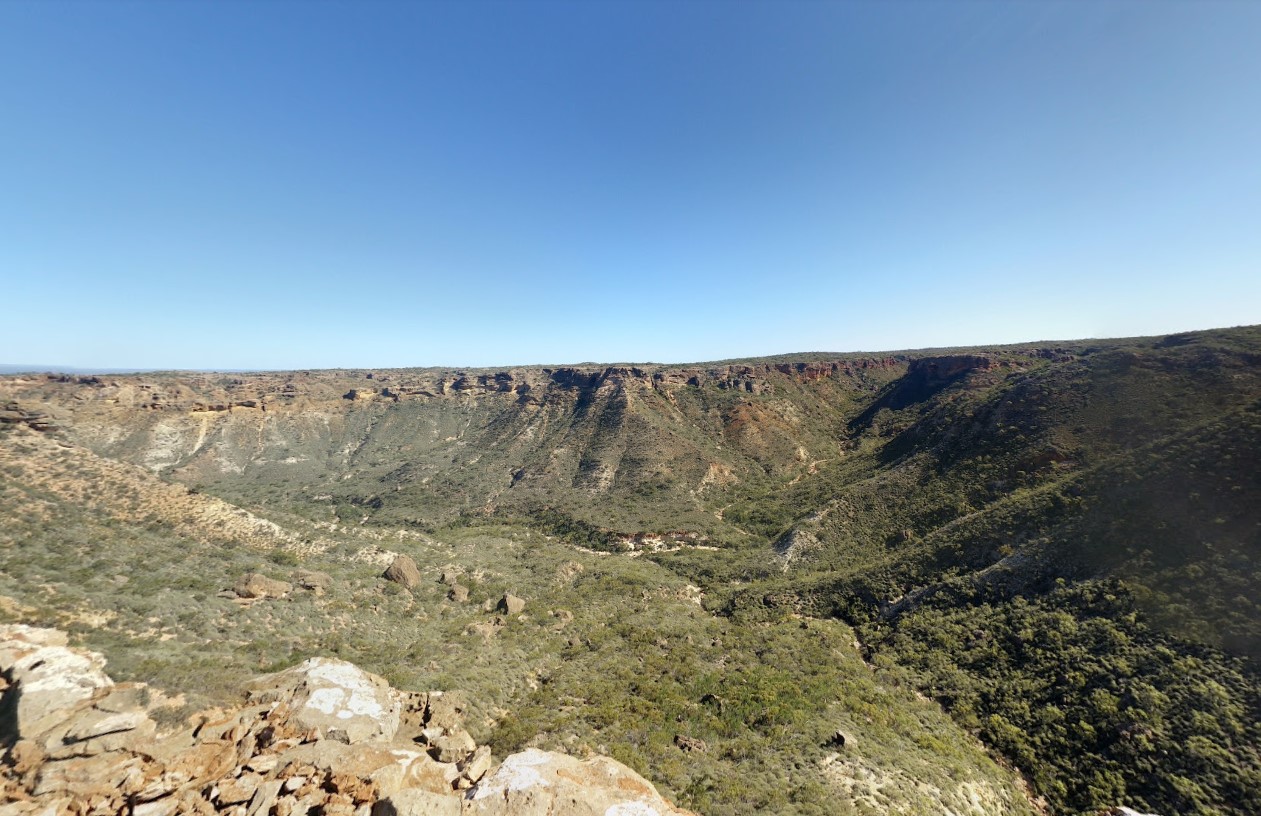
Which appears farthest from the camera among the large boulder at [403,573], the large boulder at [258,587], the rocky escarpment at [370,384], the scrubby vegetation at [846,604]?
the rocky escarpment at [370,384]

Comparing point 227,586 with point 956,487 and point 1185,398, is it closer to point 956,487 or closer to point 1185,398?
point 956,487

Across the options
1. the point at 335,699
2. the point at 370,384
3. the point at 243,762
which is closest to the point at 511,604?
the point at 335,699

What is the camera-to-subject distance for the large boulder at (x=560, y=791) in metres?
11.6

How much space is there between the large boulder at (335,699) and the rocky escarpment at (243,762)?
0.23ft

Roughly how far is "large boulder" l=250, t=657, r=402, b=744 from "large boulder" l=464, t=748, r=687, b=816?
234 inches

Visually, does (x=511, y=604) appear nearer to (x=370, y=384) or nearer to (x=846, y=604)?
(x=846, y=604)

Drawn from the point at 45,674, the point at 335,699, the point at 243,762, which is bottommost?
the point at 335,699

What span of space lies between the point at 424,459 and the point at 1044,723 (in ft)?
313

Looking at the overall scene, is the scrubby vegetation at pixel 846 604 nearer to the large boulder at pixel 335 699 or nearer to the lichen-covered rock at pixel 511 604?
the lichen-covered rock at pixel 511 604

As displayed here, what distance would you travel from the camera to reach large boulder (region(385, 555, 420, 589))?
1364 inches

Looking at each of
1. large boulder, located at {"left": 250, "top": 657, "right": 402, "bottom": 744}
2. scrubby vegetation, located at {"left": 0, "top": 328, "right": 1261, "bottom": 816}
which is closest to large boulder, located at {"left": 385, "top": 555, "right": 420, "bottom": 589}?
scrubby vegetation, located at {"left": 0, "top": 328, "right": 1261, "bottom": 816}

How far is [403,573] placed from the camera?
35.1 meters

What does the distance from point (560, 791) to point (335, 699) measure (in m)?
9.88

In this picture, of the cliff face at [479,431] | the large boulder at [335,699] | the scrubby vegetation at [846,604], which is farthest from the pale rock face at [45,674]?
the cliff face at [479,431]
